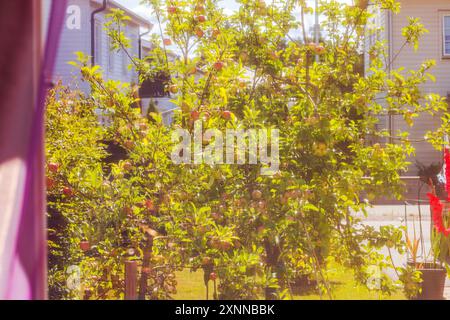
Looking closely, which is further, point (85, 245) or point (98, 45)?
point (98, 45)

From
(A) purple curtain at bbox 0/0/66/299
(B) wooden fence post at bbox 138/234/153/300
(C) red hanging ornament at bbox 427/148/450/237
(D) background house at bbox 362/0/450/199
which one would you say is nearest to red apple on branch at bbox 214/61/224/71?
(B) wooden fence post at bbox 138/234/153/300

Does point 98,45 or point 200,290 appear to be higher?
point 98,45

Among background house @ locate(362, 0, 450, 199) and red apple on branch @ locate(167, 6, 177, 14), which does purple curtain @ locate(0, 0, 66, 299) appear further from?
background house @ locate(362, 0, 450, 199)

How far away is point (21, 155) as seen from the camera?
1.81 m

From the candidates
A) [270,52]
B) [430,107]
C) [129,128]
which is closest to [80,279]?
[129,128]

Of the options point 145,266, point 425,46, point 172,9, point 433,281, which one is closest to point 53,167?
point 145,266

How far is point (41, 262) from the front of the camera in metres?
1.85

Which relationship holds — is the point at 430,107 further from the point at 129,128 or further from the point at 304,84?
the point at 129,128

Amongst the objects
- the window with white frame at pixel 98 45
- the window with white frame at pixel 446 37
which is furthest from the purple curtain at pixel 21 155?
the window with white frame at pixel 446 37

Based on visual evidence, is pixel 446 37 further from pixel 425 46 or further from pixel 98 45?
pixel 98 45

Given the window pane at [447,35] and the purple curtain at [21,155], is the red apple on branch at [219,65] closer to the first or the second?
the purple curtain at [21,155]

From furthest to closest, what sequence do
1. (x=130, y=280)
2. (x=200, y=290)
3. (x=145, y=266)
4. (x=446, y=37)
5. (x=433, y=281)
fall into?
(x=446, y=37), (x=433, y=281), (x=200, y=290), (x=145, y=266), (x=130, y=280)

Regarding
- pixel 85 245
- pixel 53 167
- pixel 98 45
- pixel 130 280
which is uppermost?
pixel 98 45

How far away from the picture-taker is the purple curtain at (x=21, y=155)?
5.92 feet
